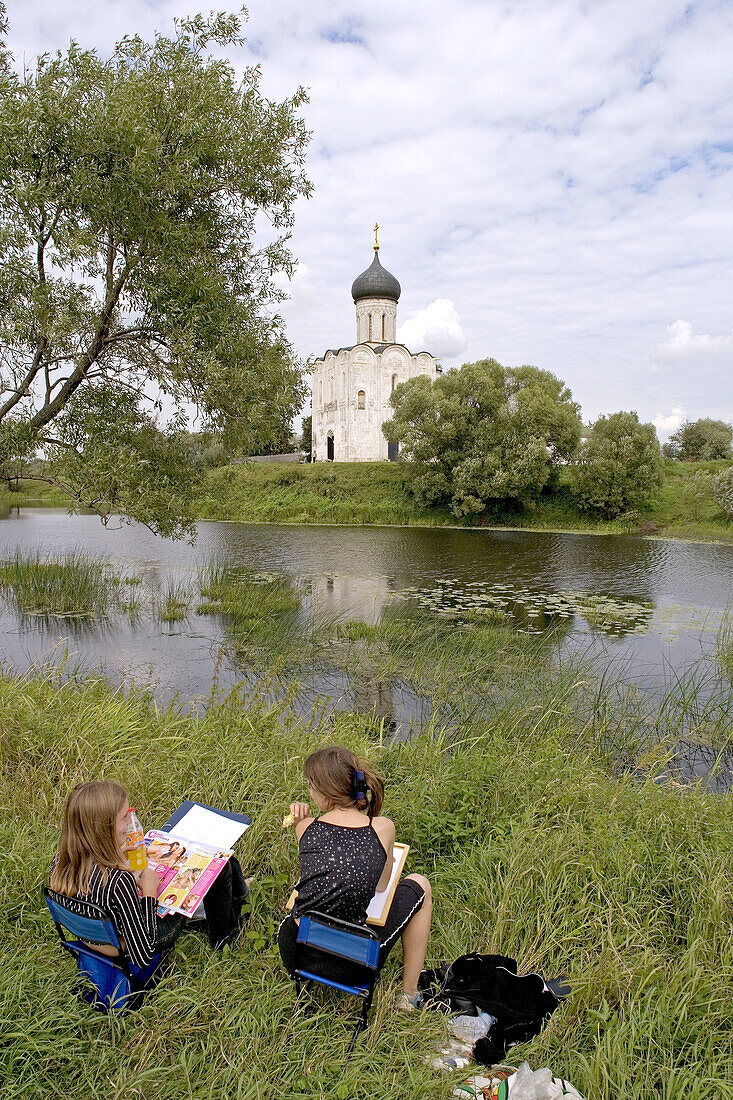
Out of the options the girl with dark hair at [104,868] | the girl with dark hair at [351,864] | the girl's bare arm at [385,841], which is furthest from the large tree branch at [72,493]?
the girl's bare arm at [385,841]

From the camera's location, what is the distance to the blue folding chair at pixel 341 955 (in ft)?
7.20

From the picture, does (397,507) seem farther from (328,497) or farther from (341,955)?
(341,955)

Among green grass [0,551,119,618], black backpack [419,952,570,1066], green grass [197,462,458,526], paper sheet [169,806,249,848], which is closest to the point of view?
black backpack [419,952,570,1066]

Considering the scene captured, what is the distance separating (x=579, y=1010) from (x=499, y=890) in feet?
2.17

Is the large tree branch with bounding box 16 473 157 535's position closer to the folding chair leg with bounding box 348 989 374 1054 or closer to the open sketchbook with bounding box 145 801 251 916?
the open sketchbook with bounding box 145 801 251 916

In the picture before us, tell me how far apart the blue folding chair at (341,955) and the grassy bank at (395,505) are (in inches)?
901

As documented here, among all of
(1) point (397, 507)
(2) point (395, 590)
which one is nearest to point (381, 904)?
(2) point (395, 590)

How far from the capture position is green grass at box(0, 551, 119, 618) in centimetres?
1105

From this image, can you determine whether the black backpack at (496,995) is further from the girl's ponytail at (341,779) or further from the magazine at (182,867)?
the magazine at (182,867)

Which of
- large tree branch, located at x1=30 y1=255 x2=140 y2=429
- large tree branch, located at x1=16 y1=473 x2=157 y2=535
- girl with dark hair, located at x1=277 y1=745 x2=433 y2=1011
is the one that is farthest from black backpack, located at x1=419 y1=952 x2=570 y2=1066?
large tree branch, located at x1=30 y1=255 x2=140 y2=429

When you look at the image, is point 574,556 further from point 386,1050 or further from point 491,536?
point 386,1050

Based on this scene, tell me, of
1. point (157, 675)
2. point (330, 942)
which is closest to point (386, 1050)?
point (330, 942)

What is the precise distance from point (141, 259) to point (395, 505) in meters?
26.0

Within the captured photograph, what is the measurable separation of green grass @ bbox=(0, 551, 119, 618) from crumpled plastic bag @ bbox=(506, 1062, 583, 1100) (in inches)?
399
